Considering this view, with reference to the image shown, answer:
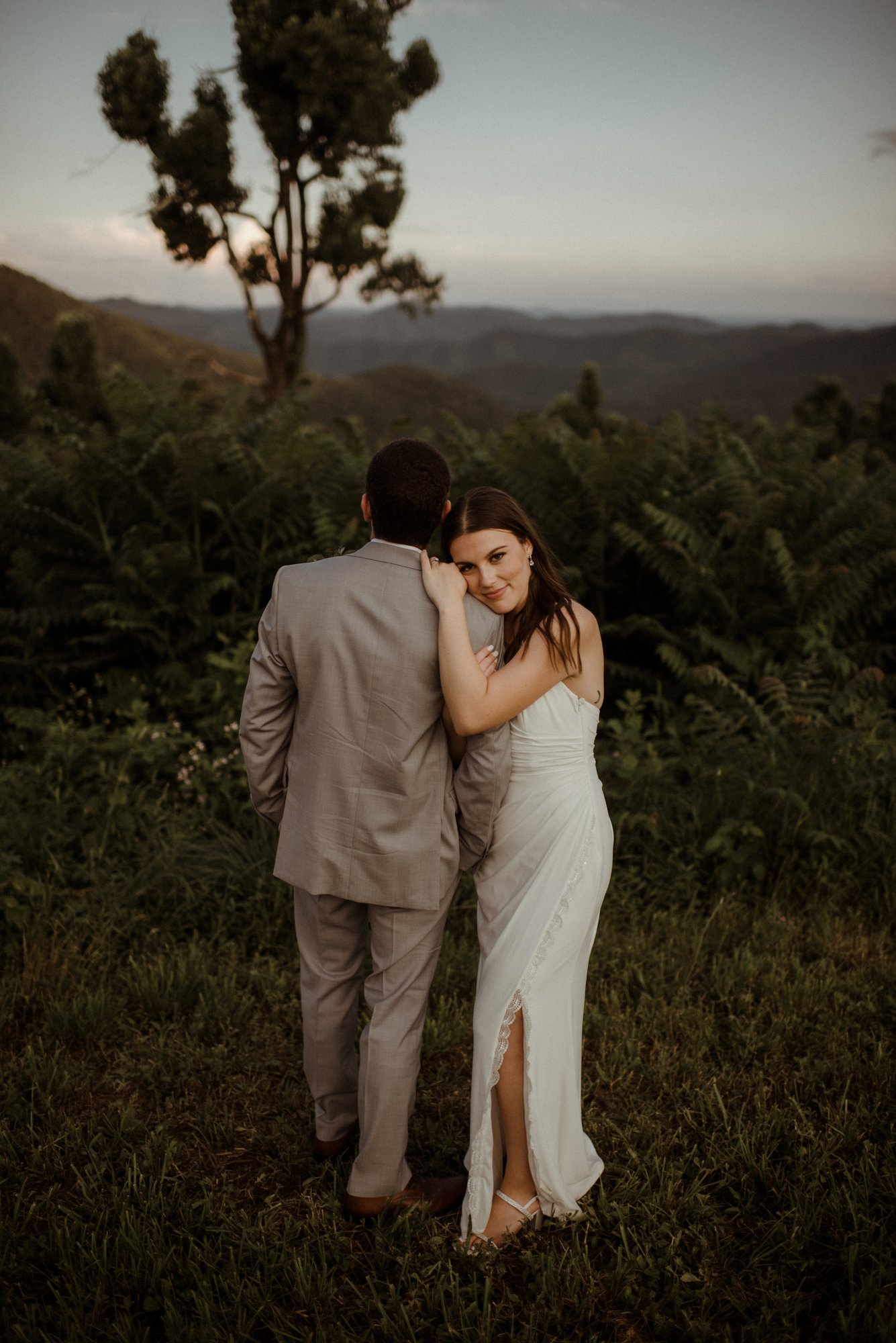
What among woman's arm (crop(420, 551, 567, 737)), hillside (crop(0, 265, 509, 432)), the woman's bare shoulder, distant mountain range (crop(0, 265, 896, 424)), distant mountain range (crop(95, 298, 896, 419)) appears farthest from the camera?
distant mountain range (crop(95, 298, 896, 419))

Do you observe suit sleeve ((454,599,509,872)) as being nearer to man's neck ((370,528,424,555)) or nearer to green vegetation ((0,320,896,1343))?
man's neck ((370,528,424,555))

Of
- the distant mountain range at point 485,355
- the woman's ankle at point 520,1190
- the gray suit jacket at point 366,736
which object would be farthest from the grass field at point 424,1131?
the distant mountain range at point 485,355

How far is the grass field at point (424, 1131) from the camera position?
245cm

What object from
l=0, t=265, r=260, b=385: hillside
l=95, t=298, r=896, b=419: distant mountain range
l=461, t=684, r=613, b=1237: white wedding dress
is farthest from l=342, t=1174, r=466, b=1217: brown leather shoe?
l=95, t=298, r=896, b=419: distant mountain range

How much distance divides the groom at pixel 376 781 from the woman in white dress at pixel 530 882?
12 cm

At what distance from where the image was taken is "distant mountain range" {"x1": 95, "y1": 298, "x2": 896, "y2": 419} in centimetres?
8788

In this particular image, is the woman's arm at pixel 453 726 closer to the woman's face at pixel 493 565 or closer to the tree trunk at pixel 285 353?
the woman's face at pixel 493 565

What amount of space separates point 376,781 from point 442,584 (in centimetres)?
58

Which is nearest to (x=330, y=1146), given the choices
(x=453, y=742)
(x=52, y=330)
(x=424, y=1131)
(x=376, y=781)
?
(x=424, y=1131)

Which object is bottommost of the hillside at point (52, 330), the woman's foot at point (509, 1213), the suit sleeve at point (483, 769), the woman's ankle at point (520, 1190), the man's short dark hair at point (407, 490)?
the woman's foot at point (509, 1213)

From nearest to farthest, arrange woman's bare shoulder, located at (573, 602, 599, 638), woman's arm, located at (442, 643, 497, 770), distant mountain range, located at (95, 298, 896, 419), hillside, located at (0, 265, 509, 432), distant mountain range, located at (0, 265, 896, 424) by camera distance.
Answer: woman's arm, located at (442, 643, 497, 770) → woman's bare shoulder, located at (573, 602, 599, 638) → hillside, located at (0, 265, 509, 432) → distant mountain range, located at (0, 265, 896, 424) → distant mountain range, located at (95, 298, 896, 419)

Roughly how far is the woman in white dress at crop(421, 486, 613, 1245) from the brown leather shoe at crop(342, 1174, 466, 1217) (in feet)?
0.54

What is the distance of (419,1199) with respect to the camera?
279 cm

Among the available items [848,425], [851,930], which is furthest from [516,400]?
[851,930]
